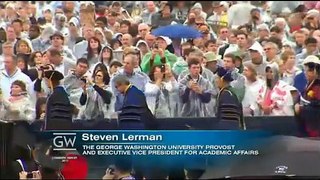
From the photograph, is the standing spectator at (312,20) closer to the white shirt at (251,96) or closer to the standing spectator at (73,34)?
the white shirt at (251,96)

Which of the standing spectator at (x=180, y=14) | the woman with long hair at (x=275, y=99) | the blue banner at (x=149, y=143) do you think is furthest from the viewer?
the standing spectator at (x=180, y=14)

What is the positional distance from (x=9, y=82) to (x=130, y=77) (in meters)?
0.98

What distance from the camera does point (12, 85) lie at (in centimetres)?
538

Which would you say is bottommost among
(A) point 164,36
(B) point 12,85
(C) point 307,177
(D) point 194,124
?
(C) point 307,177

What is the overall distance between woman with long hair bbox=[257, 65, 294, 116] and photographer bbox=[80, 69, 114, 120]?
124 centimetres

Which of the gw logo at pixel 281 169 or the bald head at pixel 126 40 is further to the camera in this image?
the bald head at pixel 126 40

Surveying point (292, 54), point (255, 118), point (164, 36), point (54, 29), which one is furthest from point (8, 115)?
point (292, 54)

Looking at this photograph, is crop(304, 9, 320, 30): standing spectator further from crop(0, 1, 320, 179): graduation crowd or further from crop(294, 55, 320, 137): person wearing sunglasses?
crop(294, 55, 320, 137): person wearing sunglasses

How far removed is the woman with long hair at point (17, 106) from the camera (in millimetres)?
5383

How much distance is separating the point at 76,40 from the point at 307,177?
7.45 ft

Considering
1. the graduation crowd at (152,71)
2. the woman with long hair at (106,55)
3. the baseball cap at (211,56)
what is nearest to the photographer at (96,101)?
the graduation crowd at (152,71)

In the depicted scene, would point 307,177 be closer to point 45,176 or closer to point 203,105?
point 203,105

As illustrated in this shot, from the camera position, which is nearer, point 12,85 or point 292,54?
point 12,85

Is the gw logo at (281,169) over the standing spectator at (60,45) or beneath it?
beneath
